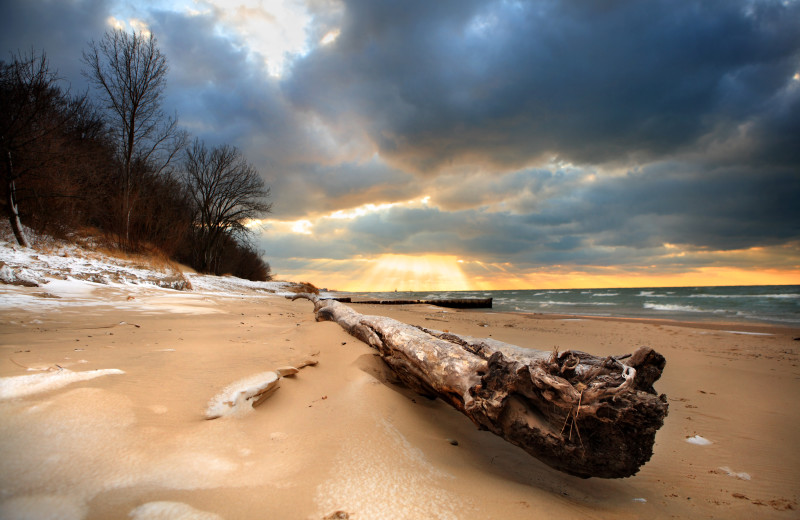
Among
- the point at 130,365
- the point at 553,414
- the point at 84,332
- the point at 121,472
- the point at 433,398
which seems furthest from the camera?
the point at 84,332

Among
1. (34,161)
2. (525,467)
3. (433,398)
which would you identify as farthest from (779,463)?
(34,161)

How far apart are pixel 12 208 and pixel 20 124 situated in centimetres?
222

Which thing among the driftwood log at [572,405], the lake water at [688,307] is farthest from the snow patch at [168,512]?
the lake water at [688,307]

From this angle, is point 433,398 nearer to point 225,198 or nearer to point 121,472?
point 121,472

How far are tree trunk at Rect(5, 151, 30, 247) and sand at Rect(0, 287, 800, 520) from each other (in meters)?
6.02

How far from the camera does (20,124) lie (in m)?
8.16

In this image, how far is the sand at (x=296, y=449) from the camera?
139 centimetres

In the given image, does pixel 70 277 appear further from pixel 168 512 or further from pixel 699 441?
pixel 699 441

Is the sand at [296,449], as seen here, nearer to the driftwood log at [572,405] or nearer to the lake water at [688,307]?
the driftwood log at [572,405]

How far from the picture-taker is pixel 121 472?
1446 mm

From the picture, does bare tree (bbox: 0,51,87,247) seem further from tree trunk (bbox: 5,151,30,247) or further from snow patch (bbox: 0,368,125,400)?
snow patch (bbox: 0,368,125,400)

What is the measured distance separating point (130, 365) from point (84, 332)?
6.05 ft

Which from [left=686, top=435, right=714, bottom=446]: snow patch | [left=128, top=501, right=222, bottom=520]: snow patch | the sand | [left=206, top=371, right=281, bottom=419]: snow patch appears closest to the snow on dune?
the sand

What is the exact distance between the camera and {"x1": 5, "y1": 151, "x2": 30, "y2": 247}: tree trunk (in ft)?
25.4
